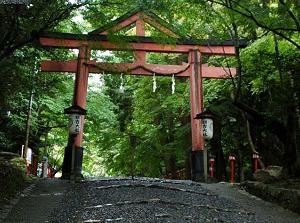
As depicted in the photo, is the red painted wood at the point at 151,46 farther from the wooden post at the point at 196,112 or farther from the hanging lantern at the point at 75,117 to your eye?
the hanging lantern at the point at 75,117

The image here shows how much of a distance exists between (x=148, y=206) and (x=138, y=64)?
7.39m

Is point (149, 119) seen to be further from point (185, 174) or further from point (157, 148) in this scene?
point (185, 174)

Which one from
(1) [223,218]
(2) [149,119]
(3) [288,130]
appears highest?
(2) [149,119]

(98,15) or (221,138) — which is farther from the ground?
(98,15)

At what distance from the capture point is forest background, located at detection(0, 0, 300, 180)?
870cm

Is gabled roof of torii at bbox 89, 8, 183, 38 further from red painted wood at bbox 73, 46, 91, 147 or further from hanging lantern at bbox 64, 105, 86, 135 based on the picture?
hanging lantern at bbox 64, 105, 86, 135

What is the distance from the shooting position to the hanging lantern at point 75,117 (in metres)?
12.1

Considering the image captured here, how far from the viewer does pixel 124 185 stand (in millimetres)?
9742

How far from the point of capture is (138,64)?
1379 cm

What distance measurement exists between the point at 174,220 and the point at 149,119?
1420 cm

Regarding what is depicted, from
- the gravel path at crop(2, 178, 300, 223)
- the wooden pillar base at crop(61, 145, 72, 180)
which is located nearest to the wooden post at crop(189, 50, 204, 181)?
the gravel path at crop(2, 178, 300, 223)

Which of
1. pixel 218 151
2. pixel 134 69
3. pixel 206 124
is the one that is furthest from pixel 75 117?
pixel 218 151

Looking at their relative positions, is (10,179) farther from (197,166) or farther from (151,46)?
(151,46)

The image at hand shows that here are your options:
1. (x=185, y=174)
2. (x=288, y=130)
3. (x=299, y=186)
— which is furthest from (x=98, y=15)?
(x=185, y=174)
